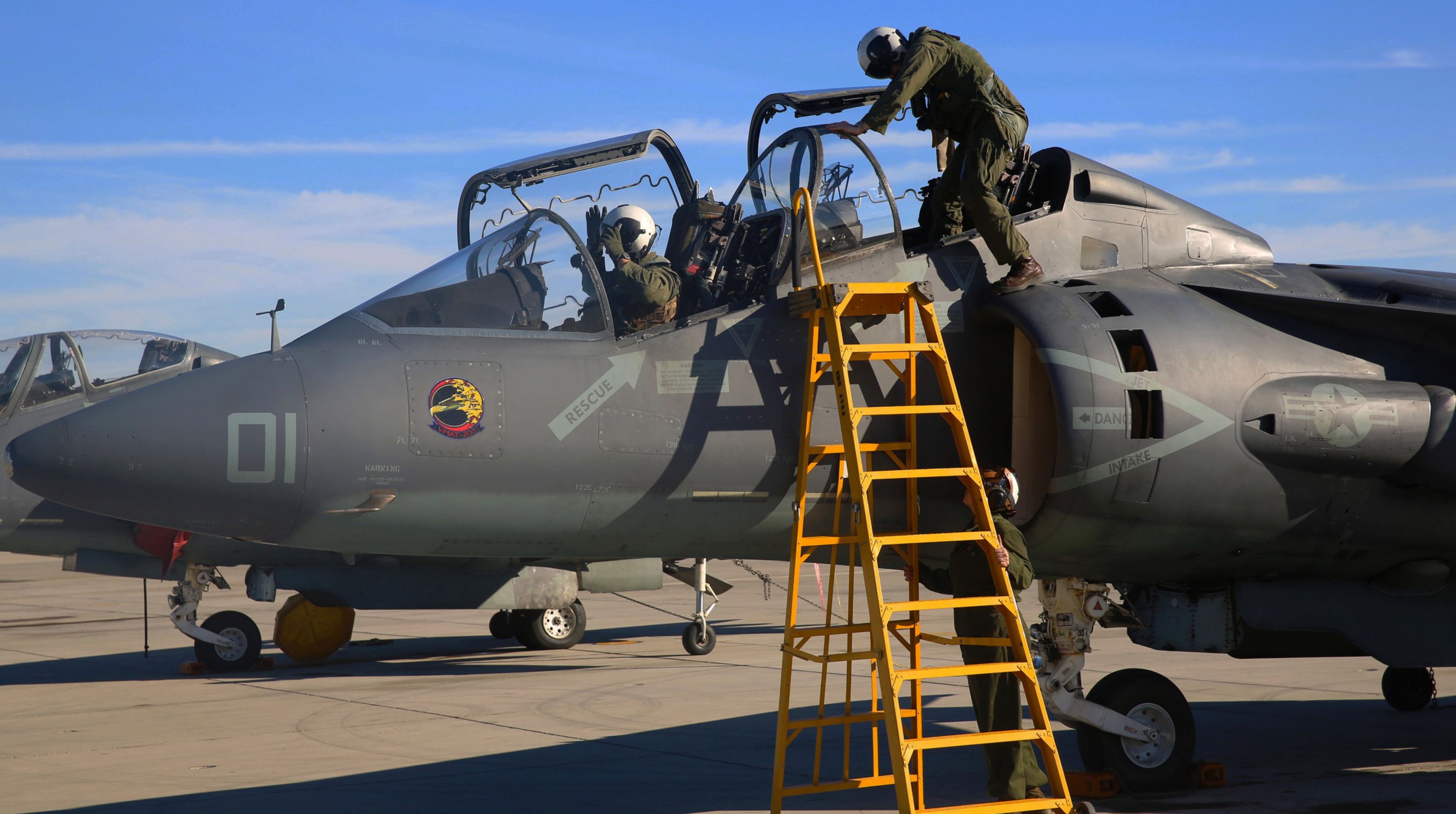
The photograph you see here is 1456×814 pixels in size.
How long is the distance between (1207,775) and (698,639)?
284 inches

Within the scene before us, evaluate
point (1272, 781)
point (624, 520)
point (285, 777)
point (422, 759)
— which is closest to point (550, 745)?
point (422, 759)

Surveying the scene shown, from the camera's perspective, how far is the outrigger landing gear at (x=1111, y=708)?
6496mm

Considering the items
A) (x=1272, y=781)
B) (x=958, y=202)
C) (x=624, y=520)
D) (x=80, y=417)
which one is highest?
(x=958, y=202)

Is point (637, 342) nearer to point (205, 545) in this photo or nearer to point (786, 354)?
point (786, 354)

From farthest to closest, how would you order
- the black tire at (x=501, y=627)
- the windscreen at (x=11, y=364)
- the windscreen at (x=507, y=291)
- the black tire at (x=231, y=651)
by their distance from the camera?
1. the black tire at (x=501, y=627)
2. the black tire at (x=231, y=651)
3. the windscreen at (x=11, y=364)
4. the windscreen at (x=507, y=291)

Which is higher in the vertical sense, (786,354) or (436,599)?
(786,354)

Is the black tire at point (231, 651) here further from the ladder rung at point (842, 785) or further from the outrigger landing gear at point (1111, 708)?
the outrigger landing gear at point (1111, 708)

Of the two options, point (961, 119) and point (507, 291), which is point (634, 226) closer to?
point (507, 291)

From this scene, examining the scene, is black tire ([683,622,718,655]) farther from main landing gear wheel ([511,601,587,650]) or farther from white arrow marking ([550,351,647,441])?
white arrow marking ([550,351,647,441])

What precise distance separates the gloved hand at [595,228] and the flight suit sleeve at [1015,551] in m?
2.16

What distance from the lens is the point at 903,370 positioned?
5.85m

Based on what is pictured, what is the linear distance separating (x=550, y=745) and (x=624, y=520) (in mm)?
3215

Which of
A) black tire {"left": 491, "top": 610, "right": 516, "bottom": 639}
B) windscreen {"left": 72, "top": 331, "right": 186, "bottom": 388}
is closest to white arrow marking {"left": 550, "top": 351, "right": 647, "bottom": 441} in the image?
windscreen {"left": 72, "top": 331, "right": 186, "bottom": 388}

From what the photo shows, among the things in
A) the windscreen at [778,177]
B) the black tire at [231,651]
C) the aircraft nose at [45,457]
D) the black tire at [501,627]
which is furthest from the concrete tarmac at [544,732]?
the windscreen at [778,177]
